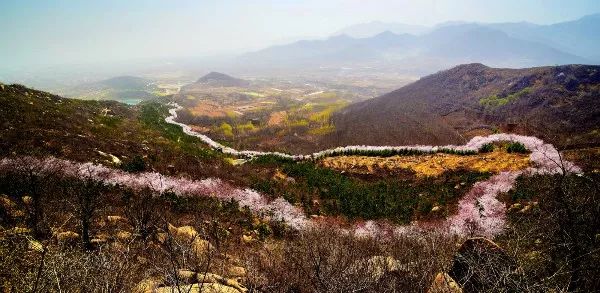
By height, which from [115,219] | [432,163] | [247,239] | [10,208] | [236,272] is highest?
[10,208]

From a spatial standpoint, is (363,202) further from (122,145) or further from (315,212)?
(122,145)

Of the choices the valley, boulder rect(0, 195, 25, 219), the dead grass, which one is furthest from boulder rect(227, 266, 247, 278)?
the dead grass

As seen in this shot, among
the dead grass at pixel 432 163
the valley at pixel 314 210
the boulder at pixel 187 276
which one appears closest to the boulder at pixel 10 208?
the valley at pixel 314 210

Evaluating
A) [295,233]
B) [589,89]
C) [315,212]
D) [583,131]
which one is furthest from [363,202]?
[589,89]

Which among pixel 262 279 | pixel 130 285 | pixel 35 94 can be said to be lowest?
pixel 262 279

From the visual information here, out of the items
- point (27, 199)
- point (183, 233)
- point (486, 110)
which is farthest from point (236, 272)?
point (486, 110)

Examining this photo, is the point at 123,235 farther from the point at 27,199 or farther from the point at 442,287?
the point at 442,287

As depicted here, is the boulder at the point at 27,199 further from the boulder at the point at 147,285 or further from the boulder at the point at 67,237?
the boulder at the point at 147,285

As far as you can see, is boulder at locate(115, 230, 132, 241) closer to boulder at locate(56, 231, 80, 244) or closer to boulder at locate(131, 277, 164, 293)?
boulder at locate(56, 231, 80, 244)

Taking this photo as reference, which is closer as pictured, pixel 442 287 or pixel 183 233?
pixel 442 287
